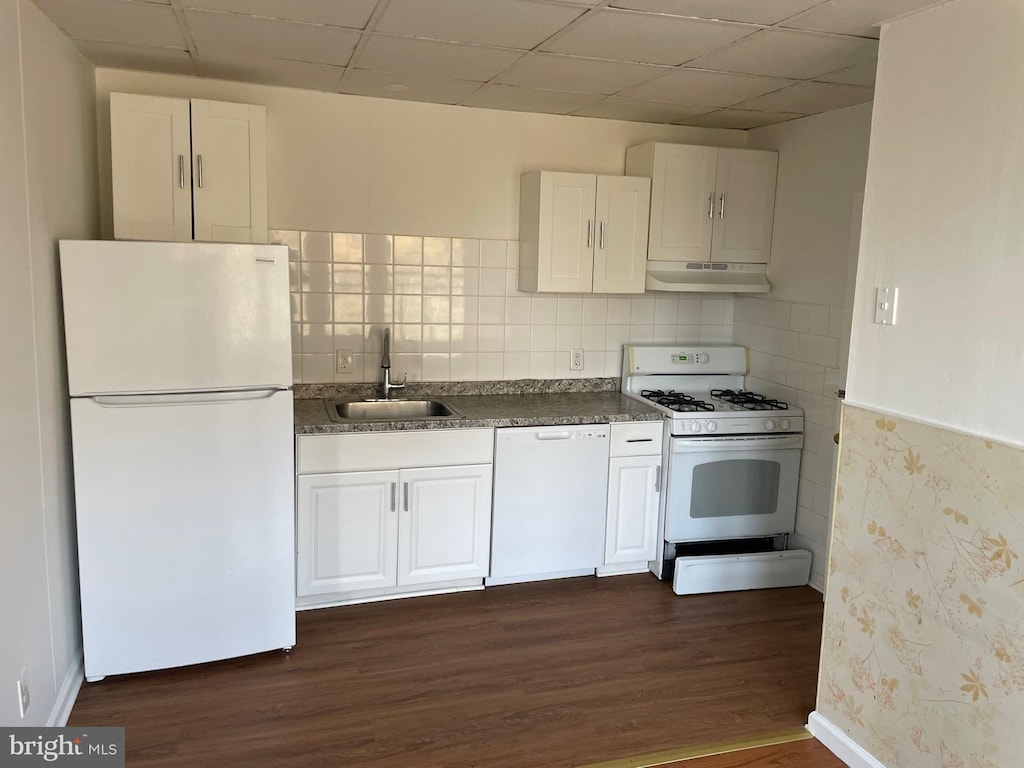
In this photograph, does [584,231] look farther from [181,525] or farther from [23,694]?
[23,694]

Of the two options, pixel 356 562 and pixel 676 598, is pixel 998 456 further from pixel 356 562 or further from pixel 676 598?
pixel 356 562

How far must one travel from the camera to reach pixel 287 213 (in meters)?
3.62

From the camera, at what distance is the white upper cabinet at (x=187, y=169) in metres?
3.04

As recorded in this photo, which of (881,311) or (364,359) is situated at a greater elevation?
(881,311)

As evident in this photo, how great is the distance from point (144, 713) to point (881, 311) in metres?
2.74

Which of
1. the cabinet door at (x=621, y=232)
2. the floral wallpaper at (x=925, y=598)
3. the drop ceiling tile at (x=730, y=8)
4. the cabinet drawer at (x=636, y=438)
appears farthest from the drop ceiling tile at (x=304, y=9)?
the cabinet drawer at (x=636, y=438)

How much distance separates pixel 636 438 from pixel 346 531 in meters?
1.44

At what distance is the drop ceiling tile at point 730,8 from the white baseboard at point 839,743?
227 centimetres

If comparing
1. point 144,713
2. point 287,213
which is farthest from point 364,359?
→ point 144,713

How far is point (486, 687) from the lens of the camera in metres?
2.86

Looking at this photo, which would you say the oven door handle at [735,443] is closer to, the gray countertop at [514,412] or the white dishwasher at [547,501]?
the gray countertop at [514,412]

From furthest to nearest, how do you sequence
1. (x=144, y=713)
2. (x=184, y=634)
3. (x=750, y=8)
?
1. (x=184, y=634)
2. (x=144, y=713)
3. (x=750, y=8)

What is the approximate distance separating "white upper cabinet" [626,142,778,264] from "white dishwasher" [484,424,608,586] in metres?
1.10

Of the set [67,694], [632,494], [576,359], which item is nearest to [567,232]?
[576,359]
